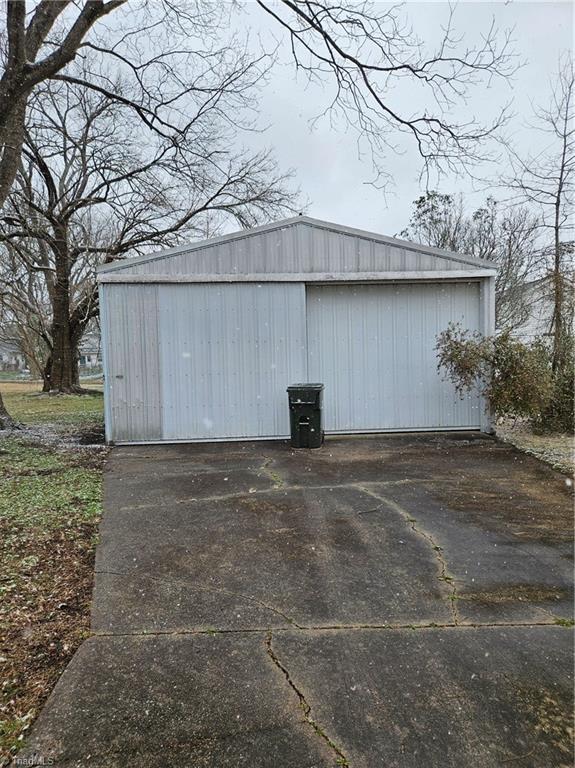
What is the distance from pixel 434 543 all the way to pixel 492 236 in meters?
18.3

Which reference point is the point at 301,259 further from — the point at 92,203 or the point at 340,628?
the point at 92,203

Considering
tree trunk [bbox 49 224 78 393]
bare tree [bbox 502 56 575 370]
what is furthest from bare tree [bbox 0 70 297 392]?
bare tree [bbox 502 56 575 370]

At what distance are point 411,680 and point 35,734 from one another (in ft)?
5.02

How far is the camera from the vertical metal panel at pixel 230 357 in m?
7.52

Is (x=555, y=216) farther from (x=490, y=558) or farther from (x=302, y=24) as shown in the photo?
(x=490, y=558)

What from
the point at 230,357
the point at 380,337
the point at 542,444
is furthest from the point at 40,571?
the point at 542,444

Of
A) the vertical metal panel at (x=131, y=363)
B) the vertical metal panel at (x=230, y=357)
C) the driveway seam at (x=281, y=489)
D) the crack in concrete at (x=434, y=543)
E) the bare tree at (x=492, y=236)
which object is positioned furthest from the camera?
the bare tree at (x=492, y=236)

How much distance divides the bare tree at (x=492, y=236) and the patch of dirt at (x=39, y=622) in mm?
16345

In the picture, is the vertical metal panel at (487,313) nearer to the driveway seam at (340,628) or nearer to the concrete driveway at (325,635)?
Result: the concrete driveway at (325,635)

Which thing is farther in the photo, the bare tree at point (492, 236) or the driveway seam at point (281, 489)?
the bare tree at point (492, 236)

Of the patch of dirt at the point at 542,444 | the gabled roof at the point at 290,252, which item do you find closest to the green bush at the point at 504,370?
the patch of dirt at the point at 542,444

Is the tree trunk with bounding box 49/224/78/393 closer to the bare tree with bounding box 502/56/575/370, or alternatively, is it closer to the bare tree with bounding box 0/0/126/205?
the bare tree with bounding box 0/0/126/205

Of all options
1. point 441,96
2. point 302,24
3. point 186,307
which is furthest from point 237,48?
point 186,307

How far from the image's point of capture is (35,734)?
178 centimetres
